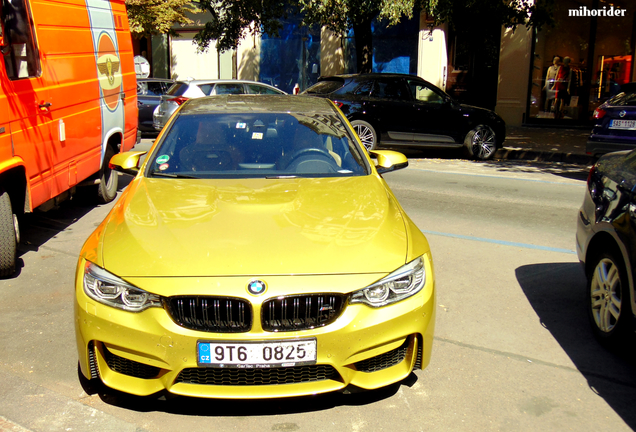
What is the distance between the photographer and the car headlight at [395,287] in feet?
10.4

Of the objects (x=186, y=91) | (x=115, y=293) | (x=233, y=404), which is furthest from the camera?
(x=186, y=91)

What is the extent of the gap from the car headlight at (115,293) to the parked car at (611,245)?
2700 millimetres

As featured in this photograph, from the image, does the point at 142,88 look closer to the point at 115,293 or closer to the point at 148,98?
the point at 148,98

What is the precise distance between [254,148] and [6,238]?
2.36 m

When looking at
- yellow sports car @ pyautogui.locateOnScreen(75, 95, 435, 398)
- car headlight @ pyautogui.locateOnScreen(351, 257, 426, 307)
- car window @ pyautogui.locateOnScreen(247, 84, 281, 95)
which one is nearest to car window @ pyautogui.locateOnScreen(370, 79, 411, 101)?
car window @ pyautogui.locateOnScreen(247, 84, 281, 95)

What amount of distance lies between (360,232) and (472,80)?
760 inches

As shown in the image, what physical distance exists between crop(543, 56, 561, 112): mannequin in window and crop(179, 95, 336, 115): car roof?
16.5 meters

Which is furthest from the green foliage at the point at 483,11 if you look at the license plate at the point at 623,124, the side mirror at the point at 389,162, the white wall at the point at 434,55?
the side mirror at the point at 389,162

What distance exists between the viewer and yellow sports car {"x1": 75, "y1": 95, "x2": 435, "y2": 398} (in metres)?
3.07

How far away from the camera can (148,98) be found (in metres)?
17.0

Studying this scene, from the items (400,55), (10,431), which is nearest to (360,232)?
(10,431)

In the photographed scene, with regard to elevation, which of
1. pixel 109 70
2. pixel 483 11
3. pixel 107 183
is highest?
pixel 483 11

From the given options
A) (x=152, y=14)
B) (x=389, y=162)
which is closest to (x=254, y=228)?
(x=389, y=162)

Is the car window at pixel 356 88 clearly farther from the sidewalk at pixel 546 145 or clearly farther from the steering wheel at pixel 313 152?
the steering wheel at pixel 313 152
